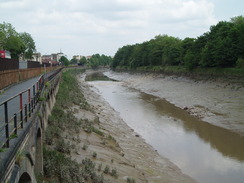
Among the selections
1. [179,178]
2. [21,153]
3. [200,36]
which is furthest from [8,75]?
[200,36]

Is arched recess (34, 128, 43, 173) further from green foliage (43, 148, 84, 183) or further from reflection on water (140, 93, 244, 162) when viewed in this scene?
reflection on water (140, 93, 244, 162)

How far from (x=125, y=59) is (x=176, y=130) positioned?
117418mm

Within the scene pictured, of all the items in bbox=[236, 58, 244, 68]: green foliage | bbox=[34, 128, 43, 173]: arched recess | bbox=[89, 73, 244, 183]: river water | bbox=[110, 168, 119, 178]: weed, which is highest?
bbox=[236, 58, 244, 68]: green foliage

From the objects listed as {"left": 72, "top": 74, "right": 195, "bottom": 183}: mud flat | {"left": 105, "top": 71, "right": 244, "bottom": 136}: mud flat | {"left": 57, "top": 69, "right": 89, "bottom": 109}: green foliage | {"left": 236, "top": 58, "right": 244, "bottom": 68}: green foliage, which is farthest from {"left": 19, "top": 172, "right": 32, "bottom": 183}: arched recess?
{"left": 236, "top": 58, "right": 244, "bottom": 68}: green foliage

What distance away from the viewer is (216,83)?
139 ft

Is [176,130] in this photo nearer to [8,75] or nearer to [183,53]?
[8,75]

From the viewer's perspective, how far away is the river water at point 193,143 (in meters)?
14.9

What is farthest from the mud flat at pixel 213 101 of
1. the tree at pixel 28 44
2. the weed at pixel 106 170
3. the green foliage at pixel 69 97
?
the tree at pixel 28 44

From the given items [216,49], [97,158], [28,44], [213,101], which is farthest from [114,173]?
[28,44]

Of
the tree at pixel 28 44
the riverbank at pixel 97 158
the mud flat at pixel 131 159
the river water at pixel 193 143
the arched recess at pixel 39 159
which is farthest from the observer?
the tree at pixel 28 44

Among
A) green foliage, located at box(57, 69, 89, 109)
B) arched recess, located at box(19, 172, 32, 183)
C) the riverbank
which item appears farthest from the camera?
green foliage, located at box(57, 69, 89, 109)

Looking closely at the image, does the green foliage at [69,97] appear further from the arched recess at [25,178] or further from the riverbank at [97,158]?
the arched recess at [25,178]

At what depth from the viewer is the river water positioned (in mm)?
14906

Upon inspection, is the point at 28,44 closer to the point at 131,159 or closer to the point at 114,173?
the point at 131,159
